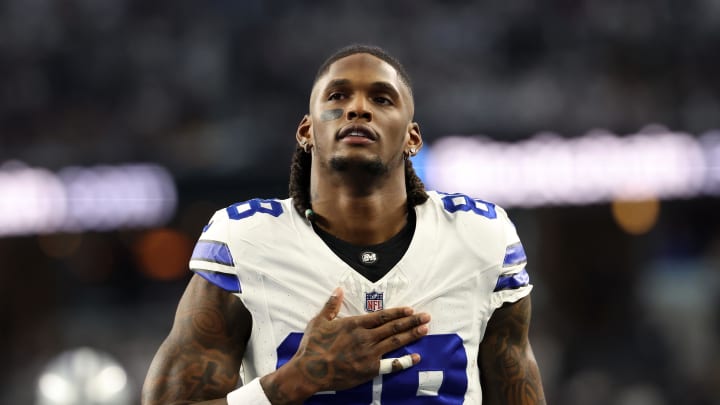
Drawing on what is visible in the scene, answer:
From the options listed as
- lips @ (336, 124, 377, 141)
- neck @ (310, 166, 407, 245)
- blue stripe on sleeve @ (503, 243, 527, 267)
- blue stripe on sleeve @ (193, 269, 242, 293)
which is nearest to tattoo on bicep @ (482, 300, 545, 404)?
blue stripe on sleeve @ (503, 243, 527, 267)

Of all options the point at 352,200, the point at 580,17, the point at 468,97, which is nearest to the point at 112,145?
the point at 468,97

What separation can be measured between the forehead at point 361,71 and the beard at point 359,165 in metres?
0.26

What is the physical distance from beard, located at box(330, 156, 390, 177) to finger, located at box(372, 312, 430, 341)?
474 mm

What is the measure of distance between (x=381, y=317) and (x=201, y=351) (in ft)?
1.74

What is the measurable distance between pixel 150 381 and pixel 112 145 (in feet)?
26.0

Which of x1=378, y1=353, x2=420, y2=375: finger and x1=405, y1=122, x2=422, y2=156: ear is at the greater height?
x1=405, y1=122, x2=422, y2=156: ear

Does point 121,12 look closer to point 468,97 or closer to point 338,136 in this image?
point 468,97

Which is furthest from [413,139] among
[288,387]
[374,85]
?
[288,387]

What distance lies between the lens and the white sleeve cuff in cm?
273

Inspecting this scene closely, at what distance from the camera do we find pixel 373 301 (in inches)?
114

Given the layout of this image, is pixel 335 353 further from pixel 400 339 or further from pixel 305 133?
pixel 305 133

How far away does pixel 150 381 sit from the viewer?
284 cm

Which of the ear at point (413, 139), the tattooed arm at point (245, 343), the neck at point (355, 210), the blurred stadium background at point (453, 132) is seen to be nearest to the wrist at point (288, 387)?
the tattooed arm at point (245, 343)

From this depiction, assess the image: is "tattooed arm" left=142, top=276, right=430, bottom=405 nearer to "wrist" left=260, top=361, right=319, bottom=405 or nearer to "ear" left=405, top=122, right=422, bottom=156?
"wrist" left=260, top=361, right=319, bottom=405
